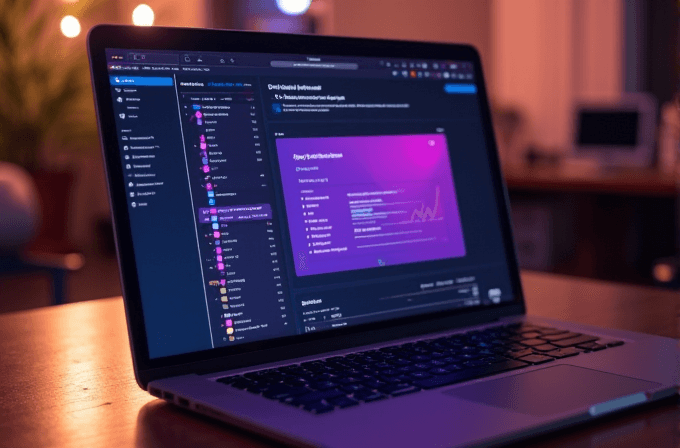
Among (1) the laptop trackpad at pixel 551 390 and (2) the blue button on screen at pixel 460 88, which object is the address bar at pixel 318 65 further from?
(1) the laptop trackpad at pixel 551 390

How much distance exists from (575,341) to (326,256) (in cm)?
25

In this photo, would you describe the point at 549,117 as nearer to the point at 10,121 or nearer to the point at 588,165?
the point at 588,165

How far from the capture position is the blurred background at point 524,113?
3912 millimetres

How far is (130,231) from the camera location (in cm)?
67

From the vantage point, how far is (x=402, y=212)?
0.81m

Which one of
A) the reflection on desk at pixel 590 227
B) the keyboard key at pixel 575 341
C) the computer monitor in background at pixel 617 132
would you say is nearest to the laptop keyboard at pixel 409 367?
the keyboard key at pixel 575 341

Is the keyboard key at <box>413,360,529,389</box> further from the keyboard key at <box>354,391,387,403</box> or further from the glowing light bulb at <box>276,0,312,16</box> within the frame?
the glowing light bulb at <box>276,0,312,16</box>

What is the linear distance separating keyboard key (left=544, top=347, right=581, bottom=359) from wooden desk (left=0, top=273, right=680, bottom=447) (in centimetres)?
11

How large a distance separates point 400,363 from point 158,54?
1.12ft

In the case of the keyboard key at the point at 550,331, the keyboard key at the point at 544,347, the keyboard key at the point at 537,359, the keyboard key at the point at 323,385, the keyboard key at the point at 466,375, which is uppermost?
the keyboard key at the point at 323,385

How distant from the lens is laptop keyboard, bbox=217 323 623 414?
1.94 ft

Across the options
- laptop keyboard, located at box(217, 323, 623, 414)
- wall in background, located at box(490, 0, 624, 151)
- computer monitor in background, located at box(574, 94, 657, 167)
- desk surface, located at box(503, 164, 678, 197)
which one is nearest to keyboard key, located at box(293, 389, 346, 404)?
laptop keyboard, located at box(217, 323, 623, 414)

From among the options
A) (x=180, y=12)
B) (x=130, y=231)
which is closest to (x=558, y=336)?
(x=130, y=231)

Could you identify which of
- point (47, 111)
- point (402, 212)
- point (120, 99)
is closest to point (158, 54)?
point (120, 99)
